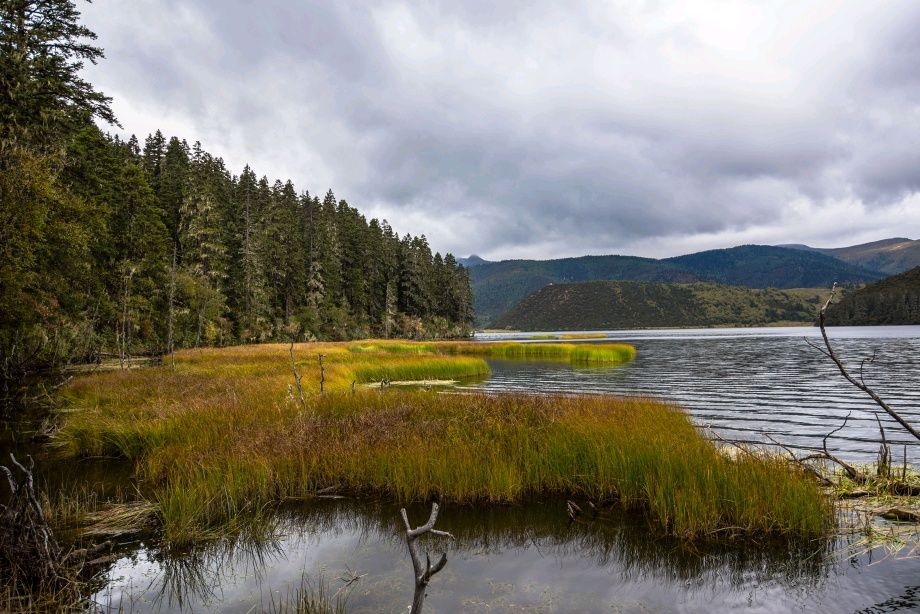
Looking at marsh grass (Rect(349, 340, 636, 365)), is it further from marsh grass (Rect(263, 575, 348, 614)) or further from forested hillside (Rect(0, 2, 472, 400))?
marsh grass (Rect(263, 575, 348, 614))

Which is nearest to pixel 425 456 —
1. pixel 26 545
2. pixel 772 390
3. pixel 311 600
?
pixel 311 600

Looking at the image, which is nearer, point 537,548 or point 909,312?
point 537,548

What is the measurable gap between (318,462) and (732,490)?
712 centimetres

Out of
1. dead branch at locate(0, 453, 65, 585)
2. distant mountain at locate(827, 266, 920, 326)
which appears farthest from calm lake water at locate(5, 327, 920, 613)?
distant mountain at locate(827, 266, 920, 326)

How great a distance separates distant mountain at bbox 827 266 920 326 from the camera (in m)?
134

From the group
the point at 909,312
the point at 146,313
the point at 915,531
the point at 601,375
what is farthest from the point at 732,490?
the point at 909,312

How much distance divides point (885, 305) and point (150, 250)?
178980mm

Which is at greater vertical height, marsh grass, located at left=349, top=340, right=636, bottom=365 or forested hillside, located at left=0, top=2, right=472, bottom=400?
forested hillside, located at left=0, top=2, right=472, bottom=400

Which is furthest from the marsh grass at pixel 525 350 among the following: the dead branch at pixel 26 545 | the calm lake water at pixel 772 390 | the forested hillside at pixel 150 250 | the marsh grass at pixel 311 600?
the dead branch at pixel 26 545

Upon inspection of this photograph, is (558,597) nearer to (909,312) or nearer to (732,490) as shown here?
(732,490)

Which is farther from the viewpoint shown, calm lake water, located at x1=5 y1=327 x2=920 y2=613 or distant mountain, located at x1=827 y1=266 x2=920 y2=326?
distant mountain, located at x1=827 y1=266 x2=920 y2=326

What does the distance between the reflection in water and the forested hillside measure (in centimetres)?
1487

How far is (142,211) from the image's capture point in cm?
3538

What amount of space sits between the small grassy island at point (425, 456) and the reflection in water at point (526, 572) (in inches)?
21.9
